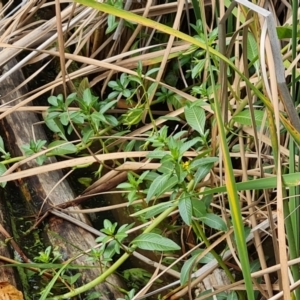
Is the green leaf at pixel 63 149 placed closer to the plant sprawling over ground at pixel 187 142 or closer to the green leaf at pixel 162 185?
the plant sprawling over ground at pixel 187 142

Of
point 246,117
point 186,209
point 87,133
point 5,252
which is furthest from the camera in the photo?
point 87,133

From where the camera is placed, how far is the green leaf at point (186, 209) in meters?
1.12

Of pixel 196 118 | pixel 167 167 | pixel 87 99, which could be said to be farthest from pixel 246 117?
pixel 87 99

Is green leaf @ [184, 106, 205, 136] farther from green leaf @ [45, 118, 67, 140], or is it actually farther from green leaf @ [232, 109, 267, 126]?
green leaf @ [45, 118, 67, 140]

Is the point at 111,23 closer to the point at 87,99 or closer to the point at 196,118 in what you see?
the point at 87,99

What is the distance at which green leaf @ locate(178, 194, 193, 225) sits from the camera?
1.12 meters

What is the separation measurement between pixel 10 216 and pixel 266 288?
2.25 feet

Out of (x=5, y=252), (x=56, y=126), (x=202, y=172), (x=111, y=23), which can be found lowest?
(x=5, y=252)

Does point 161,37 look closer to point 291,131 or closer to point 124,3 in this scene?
point 124,3

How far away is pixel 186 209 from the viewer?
1.13m

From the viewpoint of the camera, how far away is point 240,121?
1.28 metres

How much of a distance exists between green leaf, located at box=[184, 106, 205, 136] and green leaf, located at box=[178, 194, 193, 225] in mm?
201

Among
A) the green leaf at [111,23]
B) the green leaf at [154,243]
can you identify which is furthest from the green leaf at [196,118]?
the green leaf at [111,23]

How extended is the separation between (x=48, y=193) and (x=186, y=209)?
0.51 m
